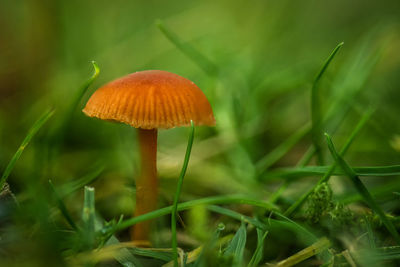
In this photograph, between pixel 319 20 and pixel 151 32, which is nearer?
pixel 151 32

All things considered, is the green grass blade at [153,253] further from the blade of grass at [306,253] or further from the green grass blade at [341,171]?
the green grass blade at [341,171]

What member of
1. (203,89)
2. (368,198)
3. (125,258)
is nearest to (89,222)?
(125,258)

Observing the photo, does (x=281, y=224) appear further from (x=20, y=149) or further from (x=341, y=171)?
(x=20, y=149)

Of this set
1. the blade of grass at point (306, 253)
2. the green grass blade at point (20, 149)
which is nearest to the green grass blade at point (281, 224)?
the blade of grass at point (306, 253)

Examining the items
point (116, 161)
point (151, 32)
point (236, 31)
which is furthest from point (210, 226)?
point (236, 31)

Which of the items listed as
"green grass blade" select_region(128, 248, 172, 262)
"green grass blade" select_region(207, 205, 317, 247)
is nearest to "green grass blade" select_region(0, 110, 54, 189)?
"green grass blade" select_region(128, 248, 172, 262)

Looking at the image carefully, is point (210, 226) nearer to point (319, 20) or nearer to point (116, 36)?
point (116, 36)
